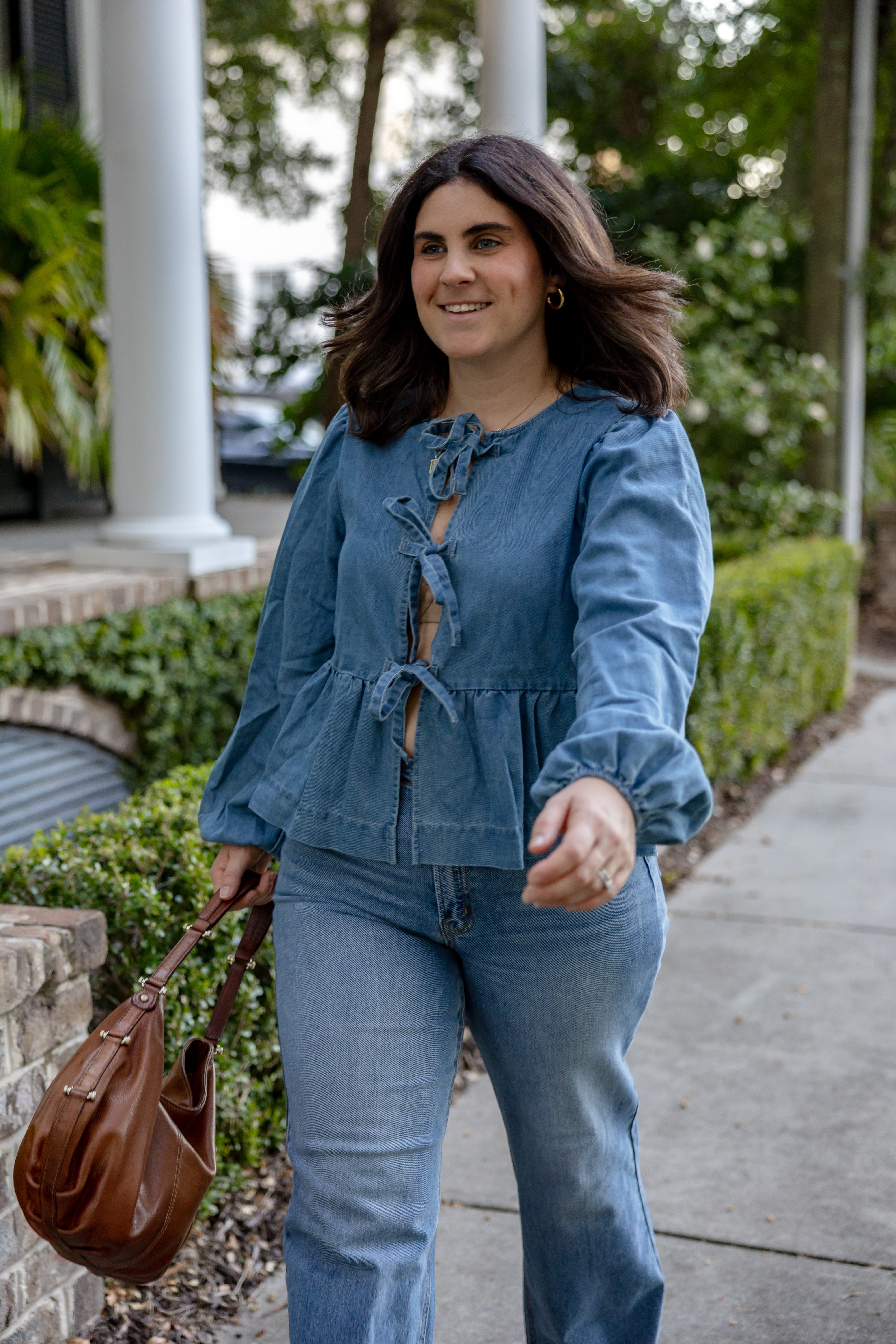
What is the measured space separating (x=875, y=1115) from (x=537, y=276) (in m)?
2.21

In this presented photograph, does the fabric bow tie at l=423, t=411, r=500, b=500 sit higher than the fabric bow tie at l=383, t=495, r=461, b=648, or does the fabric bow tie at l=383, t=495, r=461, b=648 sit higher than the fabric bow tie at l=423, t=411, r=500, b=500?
the fabric bow tie at l=423, t=411, r=500, b=500

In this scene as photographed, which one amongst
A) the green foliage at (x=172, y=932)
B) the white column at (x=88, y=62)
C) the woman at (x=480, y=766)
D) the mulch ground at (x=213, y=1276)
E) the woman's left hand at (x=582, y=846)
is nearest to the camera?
the woman's left hand at (x=582, y=846)

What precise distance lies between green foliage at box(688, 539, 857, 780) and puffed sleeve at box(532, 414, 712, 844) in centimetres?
299

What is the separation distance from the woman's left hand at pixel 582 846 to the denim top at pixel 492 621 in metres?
0.11

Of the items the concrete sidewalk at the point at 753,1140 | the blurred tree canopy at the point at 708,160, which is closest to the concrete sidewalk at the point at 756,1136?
the concrete sidewalk at the point at 753,1140

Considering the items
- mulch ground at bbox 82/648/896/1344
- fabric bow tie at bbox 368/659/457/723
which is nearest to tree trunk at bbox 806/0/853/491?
mulch ground at bbox 82/648/896/1344

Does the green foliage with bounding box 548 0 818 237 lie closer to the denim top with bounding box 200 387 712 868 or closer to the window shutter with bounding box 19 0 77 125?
the window shutter with bounding box 19 0 77 125

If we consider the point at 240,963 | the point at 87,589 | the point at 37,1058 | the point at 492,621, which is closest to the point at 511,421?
the point at 492,621

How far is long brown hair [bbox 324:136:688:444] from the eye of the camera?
1718 mm

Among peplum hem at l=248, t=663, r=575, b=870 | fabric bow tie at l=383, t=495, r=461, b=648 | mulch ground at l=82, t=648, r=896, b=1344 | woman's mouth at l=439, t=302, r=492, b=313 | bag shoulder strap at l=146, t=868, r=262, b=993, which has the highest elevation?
woman's mouth at l=439, t=302, r=492, b=313

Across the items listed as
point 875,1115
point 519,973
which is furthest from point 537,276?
point 875,1115

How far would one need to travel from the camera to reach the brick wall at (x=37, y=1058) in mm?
2002

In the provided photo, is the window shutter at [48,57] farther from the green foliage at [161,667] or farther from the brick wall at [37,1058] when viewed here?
the brick wall at [37,1058]

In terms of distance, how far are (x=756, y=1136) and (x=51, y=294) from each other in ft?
15.5
